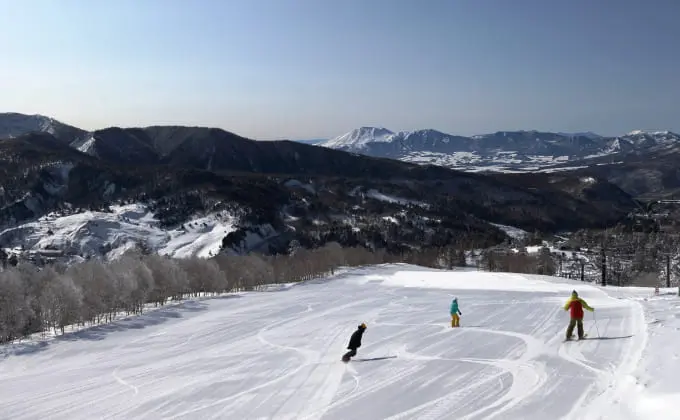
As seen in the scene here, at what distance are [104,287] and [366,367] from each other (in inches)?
1486

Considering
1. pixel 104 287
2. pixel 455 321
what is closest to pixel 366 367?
pixel 455 321

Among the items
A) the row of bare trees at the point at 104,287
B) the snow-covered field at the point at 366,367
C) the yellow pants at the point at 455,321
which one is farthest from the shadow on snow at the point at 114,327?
the yellow pants at the point at 455,321

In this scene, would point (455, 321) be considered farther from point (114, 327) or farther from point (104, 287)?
point (104, 287)

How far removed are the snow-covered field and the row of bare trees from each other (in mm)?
10311

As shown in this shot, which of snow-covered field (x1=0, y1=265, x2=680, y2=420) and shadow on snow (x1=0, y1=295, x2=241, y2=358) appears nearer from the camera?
snow-covered field (x1=0, y1=265, x2=680, y2=420)

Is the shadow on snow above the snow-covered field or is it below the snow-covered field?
below

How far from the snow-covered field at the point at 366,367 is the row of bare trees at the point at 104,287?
1031 centimetres

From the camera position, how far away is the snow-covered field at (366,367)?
16.1 m

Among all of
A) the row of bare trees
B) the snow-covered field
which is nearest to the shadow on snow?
the snow-covered field

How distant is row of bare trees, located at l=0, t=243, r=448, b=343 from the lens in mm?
44841

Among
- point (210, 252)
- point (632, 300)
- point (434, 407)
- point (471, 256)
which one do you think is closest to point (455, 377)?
point (434, 407)

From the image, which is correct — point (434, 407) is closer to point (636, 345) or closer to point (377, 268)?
point (636, 345)

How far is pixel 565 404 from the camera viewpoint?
15430 millimetres

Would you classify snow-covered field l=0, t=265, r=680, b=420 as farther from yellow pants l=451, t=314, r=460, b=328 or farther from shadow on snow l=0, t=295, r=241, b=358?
yellow pants l=451, t=314, r=460, b=328
